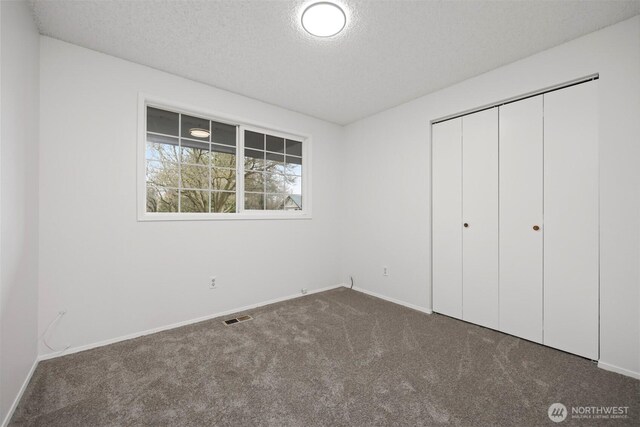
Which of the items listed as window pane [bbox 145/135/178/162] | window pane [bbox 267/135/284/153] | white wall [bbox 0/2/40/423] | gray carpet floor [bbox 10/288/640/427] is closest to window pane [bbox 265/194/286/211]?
window pane [bbox 267/135/284/153]

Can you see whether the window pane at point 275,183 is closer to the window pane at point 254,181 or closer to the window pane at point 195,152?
the window pane at point 254,181

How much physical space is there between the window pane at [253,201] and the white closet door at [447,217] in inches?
82.1

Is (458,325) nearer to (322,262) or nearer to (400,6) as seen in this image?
(322,262)

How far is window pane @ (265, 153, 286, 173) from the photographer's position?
11.8 ft

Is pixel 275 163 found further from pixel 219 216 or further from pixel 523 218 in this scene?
pixel 523 218

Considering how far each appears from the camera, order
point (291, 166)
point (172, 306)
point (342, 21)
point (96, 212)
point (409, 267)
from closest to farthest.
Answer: point (342, 21)
point (96, 212)
point (172, 306)
point (409, 267)
point (291, 166)

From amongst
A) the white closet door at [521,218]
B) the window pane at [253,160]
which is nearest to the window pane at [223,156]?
the window pane at [253,160]

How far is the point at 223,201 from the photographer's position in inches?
126

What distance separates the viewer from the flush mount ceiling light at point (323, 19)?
1854mm

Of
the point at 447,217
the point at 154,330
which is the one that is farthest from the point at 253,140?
the point at 447,217

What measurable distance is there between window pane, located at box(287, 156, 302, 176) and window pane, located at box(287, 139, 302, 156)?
71 mm

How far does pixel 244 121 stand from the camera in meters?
3.22

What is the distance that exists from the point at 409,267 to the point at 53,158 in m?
3.59

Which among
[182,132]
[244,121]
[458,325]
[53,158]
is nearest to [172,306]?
[53,158]
